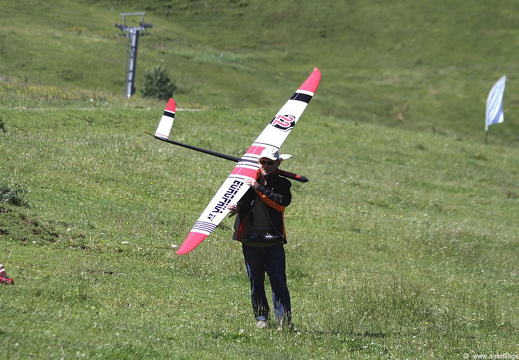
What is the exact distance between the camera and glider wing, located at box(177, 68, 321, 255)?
10945 mm

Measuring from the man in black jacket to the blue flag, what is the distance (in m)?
43.0

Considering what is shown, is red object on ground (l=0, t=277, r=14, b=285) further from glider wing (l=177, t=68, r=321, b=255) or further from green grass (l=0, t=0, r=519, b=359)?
glider wing (l=177, t=68, r=321, b=255)

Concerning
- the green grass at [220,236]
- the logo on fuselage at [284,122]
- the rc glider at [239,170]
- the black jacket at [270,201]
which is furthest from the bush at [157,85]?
the black jacket at [270,201]

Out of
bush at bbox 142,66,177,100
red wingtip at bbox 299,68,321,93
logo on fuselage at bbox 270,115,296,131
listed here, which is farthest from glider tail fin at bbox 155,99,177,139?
bush at bbox 142,66,177,100

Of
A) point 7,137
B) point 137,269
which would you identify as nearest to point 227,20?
point 7,137

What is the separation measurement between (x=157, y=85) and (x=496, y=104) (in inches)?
1037

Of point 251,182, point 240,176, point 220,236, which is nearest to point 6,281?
point 240,176

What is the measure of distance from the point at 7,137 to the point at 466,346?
18.8 meters

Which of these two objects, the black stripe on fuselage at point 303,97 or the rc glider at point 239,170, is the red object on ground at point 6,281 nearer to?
the rc glider at point 239,170

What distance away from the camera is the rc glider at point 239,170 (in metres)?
11.0

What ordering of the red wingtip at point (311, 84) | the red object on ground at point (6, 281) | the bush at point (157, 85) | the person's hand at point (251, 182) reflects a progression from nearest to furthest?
the person's hand at point (251, 182) → the red object on ground at point (6, 281) → the red wingtip at point (311, 84) → the bush at point (157, 85)

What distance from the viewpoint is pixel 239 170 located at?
12453 mm

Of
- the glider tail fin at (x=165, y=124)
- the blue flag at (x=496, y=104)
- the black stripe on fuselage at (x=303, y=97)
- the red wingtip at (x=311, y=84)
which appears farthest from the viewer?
the blue flag at (x=496, y=104)

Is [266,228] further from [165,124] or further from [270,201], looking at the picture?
[165,124]
